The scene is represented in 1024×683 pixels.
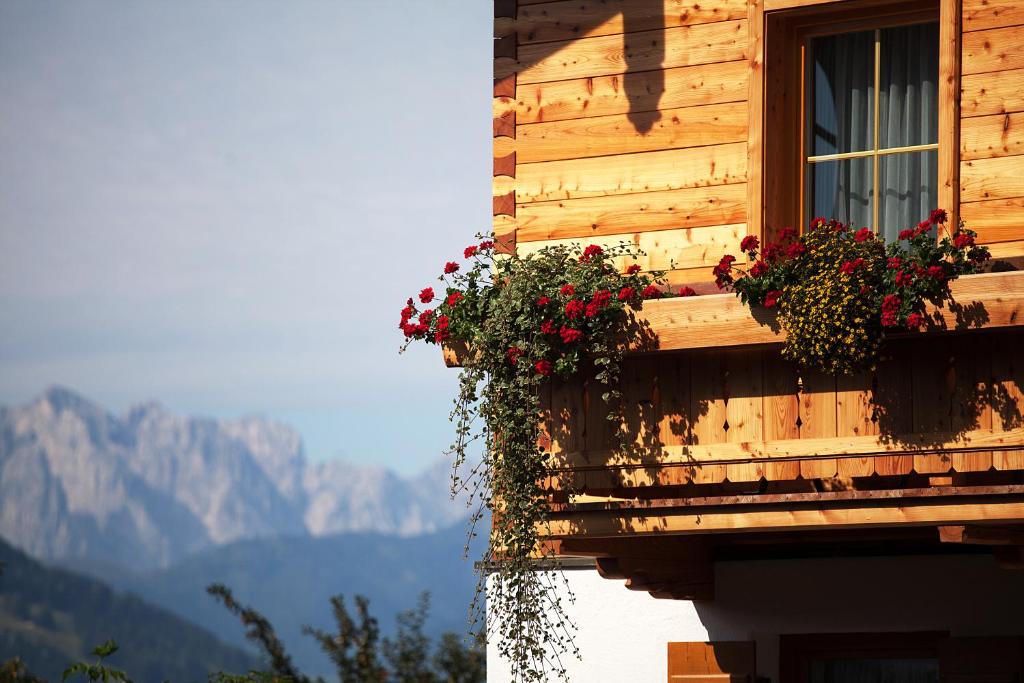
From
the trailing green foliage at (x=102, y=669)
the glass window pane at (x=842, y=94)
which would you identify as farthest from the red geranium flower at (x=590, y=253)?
the trailing green foliage at (x=102, y=669)

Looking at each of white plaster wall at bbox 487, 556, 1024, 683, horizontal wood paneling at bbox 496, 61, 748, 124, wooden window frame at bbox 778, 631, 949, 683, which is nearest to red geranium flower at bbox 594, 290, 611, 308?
horizontal wood paneling at bbox 496, 61, 748, 124

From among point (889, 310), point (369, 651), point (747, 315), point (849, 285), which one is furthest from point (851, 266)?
point (369, 651)

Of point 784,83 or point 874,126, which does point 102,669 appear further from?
point 874,126

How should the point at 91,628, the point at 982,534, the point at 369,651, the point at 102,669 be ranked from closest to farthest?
the point at 982,534 < the point at 102,669 < the point at 369,651 < the point at 91,628

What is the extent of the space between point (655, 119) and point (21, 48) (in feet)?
642

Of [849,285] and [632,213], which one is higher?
[632,213]

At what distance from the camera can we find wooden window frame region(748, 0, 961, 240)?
8.13 metres

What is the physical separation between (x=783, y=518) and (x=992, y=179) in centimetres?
203

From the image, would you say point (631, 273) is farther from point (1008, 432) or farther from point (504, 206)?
point (1008, 432)

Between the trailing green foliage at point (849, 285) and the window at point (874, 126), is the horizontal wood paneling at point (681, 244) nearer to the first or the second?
the window at point (874, 126)

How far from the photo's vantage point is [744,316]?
7512mm

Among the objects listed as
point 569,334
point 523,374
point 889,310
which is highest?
point 889,310

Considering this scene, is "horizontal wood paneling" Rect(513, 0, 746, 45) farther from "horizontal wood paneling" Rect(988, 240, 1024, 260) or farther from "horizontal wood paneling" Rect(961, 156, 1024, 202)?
"horizontal wood paneling" Rect(988, 240, 1024, 260)

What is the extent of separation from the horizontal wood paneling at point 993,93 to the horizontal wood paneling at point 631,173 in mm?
1200
